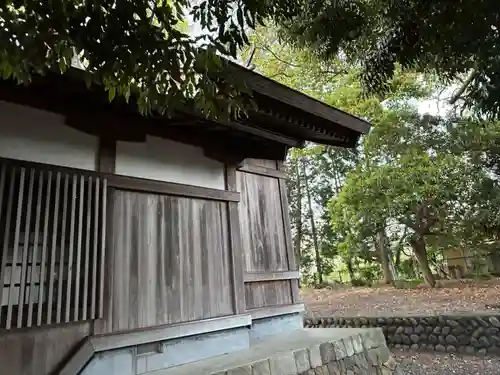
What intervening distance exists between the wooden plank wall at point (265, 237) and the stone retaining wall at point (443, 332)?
4.06 metres

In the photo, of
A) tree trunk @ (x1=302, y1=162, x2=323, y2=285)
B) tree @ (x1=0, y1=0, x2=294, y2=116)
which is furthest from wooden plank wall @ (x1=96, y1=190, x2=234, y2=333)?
tree trunk @ (x1=302, y1=162, x2=323, y2=285)

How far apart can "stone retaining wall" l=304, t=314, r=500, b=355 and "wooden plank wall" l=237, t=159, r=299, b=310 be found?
406 cm

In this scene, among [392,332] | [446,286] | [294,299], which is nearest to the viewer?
[294,299]

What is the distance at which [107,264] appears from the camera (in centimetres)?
305

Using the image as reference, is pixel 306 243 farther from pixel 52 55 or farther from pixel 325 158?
pixel 52 55

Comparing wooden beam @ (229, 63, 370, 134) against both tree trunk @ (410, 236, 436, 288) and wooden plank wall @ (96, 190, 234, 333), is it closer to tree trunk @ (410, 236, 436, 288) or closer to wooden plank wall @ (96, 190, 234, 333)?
wooden plank wall @ (96, 190, 234, 333)

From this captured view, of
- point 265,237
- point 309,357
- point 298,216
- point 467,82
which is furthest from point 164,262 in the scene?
point 298,216

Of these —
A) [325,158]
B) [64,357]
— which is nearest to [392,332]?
[64,357]

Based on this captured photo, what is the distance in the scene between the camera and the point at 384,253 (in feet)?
43.5

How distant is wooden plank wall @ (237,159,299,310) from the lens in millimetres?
4350

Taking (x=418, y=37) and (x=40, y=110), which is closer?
(x=40, y=110)

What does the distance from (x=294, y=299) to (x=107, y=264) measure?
8.55 feet

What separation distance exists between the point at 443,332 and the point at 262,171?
17.0ft

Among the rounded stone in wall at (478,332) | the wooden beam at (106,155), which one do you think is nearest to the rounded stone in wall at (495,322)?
the rounded stone in wall at (478,332)
